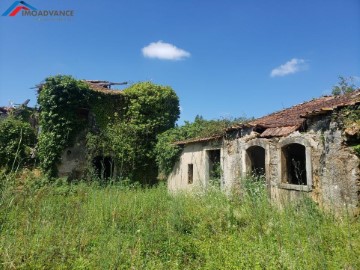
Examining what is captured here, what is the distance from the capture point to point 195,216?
6879 millimetres

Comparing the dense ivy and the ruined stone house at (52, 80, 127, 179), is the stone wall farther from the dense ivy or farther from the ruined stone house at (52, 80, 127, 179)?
the ruined stone house at (52, 80, 127, 179)

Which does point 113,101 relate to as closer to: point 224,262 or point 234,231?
point 234,231

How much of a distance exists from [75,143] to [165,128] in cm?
510

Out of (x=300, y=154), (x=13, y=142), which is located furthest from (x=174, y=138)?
(x=13, y=142)

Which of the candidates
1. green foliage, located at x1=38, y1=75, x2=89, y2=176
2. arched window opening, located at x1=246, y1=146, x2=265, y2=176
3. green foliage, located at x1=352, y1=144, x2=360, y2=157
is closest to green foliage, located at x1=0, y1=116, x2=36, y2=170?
green foliage, located at x1=38, y1=75, x2=89, y2=176

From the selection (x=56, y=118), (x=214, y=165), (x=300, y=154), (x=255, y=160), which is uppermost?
(x=56, y=118)

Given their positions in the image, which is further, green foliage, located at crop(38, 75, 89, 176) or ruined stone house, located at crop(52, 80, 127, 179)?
ruined stone house, located at crop(52, 80, 127, 179)

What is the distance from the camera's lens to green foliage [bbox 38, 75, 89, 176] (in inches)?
566

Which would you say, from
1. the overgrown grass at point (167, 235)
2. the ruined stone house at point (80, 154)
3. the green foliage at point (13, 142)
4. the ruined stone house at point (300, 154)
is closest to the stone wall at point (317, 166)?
the ruined stone house at point (300, 154)

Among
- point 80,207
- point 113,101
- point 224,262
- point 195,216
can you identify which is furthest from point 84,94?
point 224,262

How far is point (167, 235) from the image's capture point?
584 centimetres

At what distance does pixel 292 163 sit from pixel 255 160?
2483 millimetres

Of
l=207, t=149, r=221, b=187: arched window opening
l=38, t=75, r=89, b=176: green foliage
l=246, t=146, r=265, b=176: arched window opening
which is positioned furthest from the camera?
l=38, t=75, r=89, b=176: green foliage

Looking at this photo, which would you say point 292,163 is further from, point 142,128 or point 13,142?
point 13,142
